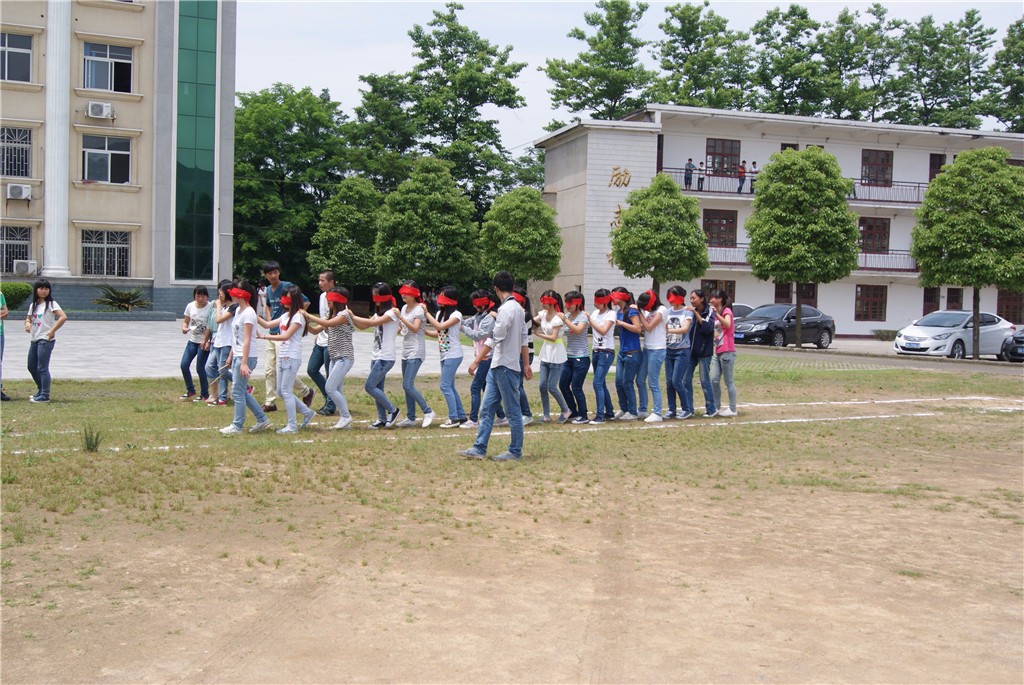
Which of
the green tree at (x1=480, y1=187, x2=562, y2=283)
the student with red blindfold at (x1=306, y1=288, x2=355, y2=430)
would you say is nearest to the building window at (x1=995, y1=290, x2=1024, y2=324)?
the green tree at (x1=480, y1=187, x2=562, y2=283)

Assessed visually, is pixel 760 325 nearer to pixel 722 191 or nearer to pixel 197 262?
pixel 722 191

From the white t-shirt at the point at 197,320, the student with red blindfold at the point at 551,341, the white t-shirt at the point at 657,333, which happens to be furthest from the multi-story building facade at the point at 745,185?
the student with red blindfold at the point at 551,341

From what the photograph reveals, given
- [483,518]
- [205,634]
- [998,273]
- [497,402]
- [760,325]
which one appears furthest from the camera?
[760,325]

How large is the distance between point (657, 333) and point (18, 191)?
30.8 metres

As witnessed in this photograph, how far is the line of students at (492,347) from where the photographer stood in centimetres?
1124

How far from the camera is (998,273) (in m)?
28.9

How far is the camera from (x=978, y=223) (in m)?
29.1

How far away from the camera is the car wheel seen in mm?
36406

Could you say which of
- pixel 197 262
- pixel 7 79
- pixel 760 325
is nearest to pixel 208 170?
pixel 197 262

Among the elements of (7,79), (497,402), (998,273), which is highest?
(7,79)

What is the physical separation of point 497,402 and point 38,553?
5.01 meters

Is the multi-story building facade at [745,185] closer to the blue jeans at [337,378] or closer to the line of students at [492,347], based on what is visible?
the line of students at [492,347]

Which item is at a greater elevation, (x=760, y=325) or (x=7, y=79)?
(x=7, y=79)

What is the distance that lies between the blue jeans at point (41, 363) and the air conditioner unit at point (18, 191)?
1014 inches
